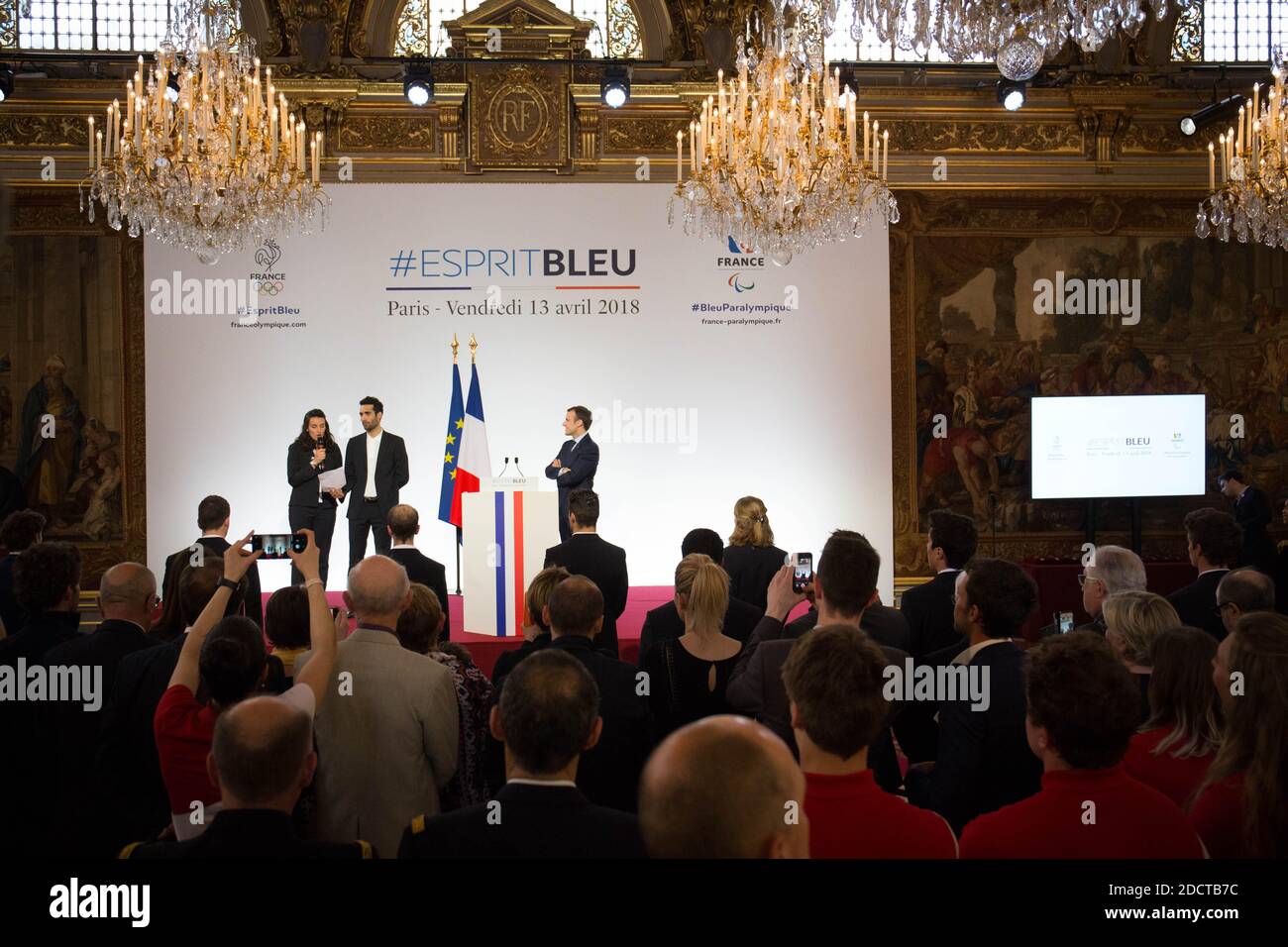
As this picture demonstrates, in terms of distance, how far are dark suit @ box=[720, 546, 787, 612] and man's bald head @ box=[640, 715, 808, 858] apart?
4517mm

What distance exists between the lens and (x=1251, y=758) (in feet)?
8.48

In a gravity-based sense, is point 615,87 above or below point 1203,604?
above

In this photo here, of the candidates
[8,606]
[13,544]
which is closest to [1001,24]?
[13,544]

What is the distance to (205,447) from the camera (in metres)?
11.2

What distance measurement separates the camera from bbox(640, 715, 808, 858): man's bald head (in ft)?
5.78

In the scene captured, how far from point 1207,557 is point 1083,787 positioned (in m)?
3.40

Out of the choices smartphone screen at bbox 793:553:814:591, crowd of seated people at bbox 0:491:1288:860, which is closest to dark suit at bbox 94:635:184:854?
crowd of seated people at bbox 0:491:1288:860

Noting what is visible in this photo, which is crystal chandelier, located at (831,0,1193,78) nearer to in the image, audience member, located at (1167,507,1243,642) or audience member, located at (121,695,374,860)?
audience member, located at (1167,507,1243,642)

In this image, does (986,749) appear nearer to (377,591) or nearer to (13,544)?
(377,591)

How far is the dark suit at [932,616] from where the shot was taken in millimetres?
4867
